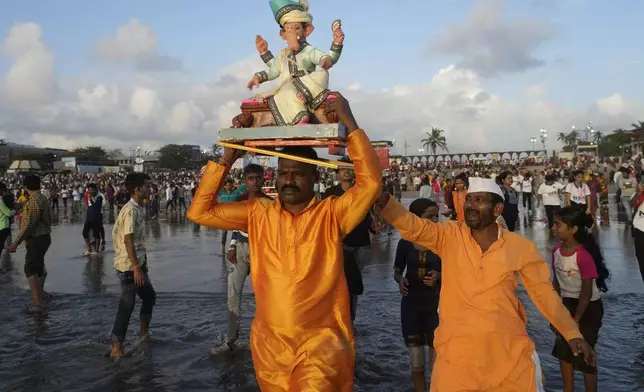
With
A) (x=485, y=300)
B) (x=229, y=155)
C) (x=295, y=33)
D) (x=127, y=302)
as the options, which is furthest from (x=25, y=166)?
(x=485, y=300)

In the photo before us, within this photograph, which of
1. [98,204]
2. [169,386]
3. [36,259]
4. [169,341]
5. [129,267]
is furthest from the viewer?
[98,204]

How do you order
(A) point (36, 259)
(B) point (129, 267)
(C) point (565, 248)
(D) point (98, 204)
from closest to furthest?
(C) point (565, 248)
(B) point (129, 267)
(A) point (36, 259)
(D) point (98, 204)

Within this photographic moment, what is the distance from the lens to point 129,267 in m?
5.79

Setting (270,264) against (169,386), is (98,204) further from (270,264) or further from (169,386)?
(270,264)

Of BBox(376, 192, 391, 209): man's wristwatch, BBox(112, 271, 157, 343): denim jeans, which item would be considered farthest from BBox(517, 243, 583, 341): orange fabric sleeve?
BBox(112, 271, 157, 343): denim jeans

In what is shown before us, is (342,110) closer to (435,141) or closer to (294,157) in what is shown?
(294,157)

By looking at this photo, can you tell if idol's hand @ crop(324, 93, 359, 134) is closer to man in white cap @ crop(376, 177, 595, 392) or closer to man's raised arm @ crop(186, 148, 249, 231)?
man in white cap @ crop(376, 177, 595, 392)

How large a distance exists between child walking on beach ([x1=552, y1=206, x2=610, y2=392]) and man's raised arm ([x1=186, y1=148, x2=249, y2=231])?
8.49ft

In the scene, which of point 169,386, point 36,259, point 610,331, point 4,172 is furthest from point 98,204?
point 4,172

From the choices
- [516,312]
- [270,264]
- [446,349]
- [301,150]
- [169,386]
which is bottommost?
[169,386]

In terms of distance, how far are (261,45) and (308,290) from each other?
68.6 inches

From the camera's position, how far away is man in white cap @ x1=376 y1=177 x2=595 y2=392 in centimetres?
290

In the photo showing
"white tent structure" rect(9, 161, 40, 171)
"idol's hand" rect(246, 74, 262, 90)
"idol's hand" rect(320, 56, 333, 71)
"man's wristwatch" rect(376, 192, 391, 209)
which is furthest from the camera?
"white tent structure" rect(9, 161, 40, 171)

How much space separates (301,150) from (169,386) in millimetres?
2968
